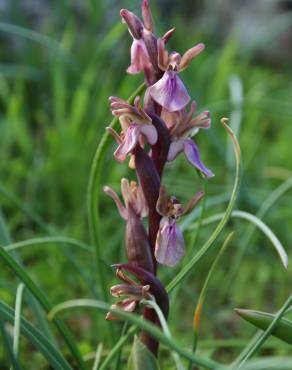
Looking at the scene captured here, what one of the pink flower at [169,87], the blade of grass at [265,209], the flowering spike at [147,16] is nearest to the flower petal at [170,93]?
the pink flower at [169,87]

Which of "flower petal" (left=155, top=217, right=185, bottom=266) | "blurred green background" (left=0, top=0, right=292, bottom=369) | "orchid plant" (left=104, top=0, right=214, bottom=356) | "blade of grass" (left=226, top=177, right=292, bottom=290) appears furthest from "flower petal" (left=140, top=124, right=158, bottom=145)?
"blade of grass" (left=226, top=177, right=292, bottom=290)

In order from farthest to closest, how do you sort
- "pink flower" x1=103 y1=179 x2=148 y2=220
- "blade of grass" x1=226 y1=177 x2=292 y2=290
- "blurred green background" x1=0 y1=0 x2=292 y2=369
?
"blurred green background" x1=0 y1=0 x2=292 y2=369, "blade of grass" x1=226 y1=177 x2=292 y2=290, "pink flower" x1=103 y1=179 x2=148 y2=220

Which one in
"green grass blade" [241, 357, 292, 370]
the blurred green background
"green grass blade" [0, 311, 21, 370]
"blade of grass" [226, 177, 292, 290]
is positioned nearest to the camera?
"green grass blade" [241, 357, 292, 370]

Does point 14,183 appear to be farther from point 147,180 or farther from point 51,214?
point 147,180

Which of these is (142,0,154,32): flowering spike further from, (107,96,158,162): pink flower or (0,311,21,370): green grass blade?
(0,311,21,370): green grass blade

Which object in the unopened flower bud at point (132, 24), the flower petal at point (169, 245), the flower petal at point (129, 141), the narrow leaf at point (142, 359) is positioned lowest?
the narrow leaf at point (142, 359)

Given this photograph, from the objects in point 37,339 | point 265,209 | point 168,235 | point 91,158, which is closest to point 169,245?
point 168,235

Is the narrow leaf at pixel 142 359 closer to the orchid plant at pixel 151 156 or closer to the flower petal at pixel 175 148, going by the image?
the orchid plant at pixel 151 156

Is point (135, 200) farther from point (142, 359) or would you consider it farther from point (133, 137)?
point (142, 359)
